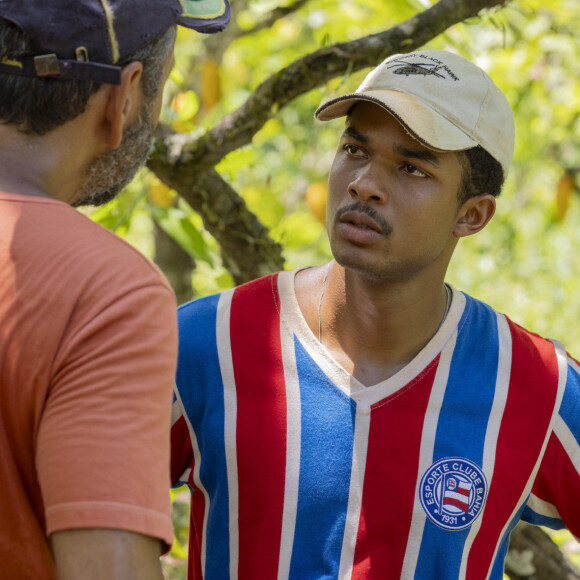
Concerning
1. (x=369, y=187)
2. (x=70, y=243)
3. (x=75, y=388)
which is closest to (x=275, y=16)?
(x=369, y=187)

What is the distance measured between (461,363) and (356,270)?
0.99ft

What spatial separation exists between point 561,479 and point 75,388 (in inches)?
45.5

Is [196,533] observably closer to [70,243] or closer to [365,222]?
[365,222]

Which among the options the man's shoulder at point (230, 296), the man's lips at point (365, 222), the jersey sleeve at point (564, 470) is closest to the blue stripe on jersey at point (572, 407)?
the jersey sleeve at point (564, 470)

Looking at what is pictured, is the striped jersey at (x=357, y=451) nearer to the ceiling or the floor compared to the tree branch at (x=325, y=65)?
nearer to the floor

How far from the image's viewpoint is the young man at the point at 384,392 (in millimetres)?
1724

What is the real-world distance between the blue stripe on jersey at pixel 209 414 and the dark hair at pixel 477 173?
626mm

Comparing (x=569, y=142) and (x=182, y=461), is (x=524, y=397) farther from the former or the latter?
(x=569, y=142)

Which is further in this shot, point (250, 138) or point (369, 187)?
point (250, 138)

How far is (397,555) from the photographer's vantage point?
1.71 meters

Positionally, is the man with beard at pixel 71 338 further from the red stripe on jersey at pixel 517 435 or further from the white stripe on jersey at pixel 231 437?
the red stripe on jersey at pixel 517 435

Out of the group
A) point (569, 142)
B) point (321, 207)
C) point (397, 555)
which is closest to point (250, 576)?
point (397, 555)

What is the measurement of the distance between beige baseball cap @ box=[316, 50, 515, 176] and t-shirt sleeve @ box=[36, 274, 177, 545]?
90 cm

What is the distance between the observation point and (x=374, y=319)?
74.9 inches
